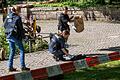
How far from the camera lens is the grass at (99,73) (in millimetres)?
10719

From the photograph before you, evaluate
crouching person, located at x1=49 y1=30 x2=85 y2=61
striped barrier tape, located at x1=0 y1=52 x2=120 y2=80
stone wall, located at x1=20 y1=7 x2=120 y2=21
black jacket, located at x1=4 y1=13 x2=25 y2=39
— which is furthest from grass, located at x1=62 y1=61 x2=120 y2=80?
stone wall, located at x1=20 y1=7 x2=120 y2=21

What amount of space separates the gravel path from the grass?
171 centimetres

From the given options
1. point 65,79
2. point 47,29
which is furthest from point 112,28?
point 65,79

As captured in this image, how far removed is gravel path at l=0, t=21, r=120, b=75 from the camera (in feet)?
43.8

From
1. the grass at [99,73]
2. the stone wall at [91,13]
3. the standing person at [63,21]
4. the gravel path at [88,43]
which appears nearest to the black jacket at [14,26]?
the gravel path at [88,43]

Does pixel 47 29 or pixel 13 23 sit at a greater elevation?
pixel 13 23

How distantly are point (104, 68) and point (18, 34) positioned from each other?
2563 millimetres

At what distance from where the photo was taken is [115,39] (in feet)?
59.5

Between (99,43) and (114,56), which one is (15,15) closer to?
(114,56)

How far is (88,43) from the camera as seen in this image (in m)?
17.3

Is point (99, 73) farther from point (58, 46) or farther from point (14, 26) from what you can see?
point (14, 26)

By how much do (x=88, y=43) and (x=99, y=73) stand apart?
611 centimetres

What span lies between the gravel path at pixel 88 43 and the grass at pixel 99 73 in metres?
1.71

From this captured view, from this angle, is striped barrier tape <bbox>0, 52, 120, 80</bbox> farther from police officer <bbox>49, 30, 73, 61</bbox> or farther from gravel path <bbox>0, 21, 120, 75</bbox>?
gravel path <bbox>0, 21, 120, 75</bbox>
